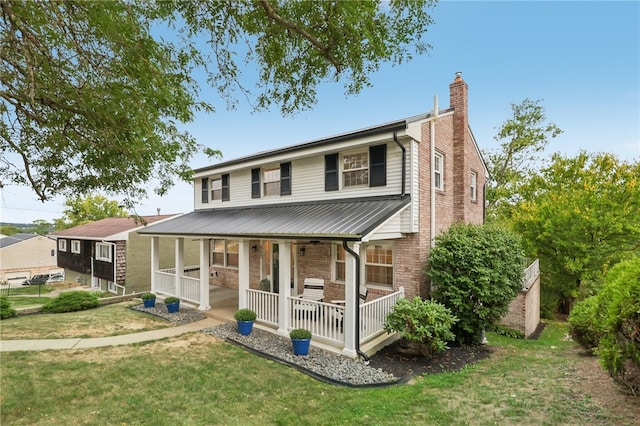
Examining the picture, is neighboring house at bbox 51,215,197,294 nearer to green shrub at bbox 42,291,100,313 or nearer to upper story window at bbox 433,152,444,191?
green shrub at bbox 42,291,100,313

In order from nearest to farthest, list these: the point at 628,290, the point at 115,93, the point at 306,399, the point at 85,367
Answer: the point at 628,290
the point at 115,93
the point at 306,399
the point at 85,367

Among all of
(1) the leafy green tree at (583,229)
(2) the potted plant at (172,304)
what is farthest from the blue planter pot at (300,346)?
(1) the leafy green tree at (583,229)

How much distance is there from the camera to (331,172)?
10828 mm

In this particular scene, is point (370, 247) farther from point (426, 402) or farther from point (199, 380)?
point (199, 380)

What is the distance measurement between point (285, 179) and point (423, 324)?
7.58m

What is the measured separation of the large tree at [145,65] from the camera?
4.54 m

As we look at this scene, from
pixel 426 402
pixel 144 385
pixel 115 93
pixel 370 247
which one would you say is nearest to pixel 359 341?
pixel 426 402

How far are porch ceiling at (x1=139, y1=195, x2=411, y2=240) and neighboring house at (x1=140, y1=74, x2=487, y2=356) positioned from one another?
0.04m

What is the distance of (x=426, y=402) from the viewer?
5.32 meters

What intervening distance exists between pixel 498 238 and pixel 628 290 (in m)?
5.28

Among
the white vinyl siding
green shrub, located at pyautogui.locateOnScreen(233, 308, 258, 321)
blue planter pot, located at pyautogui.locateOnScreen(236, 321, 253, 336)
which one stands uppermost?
the white vinyl siding

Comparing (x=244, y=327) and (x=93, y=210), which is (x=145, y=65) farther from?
(x=93, y=210)

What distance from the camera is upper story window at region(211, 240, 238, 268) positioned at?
595 inches

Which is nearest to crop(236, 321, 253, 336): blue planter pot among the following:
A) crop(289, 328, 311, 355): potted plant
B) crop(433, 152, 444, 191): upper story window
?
crop(289, 328, 311, 355): potted plant
